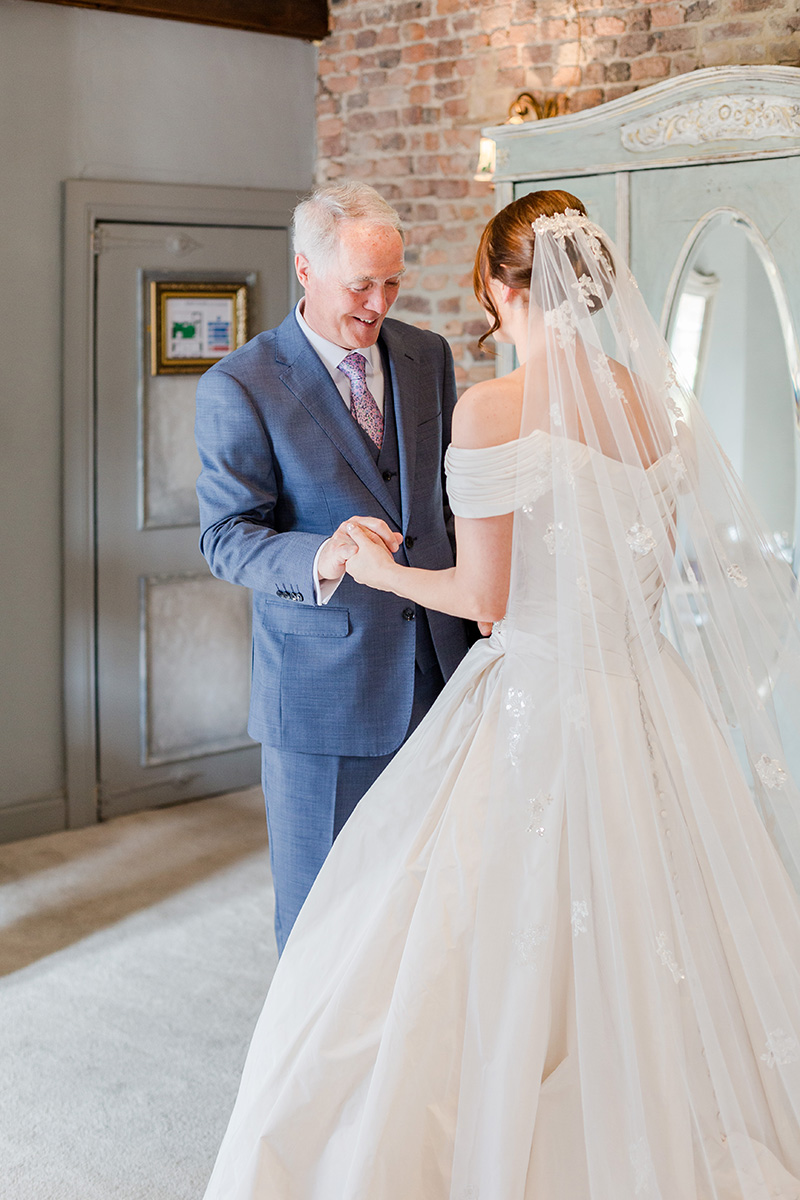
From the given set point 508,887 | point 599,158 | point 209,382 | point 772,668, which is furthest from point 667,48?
point 508,887

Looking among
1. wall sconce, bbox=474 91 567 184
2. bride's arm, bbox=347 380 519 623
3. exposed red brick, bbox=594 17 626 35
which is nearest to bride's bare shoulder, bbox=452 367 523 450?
bride's arm, bbox=347 380 519 623

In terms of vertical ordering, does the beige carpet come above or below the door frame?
below

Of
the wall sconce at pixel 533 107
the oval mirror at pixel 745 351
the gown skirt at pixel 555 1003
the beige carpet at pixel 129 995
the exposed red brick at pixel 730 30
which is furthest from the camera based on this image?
the wall sconce at pixel 533 107

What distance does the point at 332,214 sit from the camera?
2.27m

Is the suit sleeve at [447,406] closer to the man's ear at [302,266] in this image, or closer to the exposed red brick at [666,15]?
the man's ear at [302,266]

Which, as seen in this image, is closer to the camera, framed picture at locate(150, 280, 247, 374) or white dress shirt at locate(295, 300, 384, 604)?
white dress shirt at locate(295, 300, 384, 604)

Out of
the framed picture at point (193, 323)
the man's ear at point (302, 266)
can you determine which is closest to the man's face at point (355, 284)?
the man's ear at point (302, 266)

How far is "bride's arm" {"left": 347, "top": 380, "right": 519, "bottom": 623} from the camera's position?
1.82 meters

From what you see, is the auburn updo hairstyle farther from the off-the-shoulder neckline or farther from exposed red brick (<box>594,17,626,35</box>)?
exposed red brick (<box>594,17,626,35</box>)

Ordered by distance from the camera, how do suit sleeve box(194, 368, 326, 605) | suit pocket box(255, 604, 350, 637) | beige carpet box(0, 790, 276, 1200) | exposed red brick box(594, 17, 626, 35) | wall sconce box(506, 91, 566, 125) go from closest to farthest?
suit sleeve box(194, 368, 326, 605) < suit pocket box(255, 604, 350, 637) < beige carpet box(0, 790, 276, 1200) < exposed red brick box(594, 17, 626, 35) < wall sconce box(506, 91, 566, 125)

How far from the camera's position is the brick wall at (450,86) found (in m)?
3.95

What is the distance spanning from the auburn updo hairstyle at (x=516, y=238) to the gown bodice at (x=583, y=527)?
0.92 ft

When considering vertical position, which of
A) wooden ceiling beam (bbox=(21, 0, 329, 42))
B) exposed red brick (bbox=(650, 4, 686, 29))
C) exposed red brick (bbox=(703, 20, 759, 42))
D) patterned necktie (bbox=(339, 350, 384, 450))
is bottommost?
patterned necktie (bbox=(339, 350, 384, 450))

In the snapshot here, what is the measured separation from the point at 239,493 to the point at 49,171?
7.59 ft
